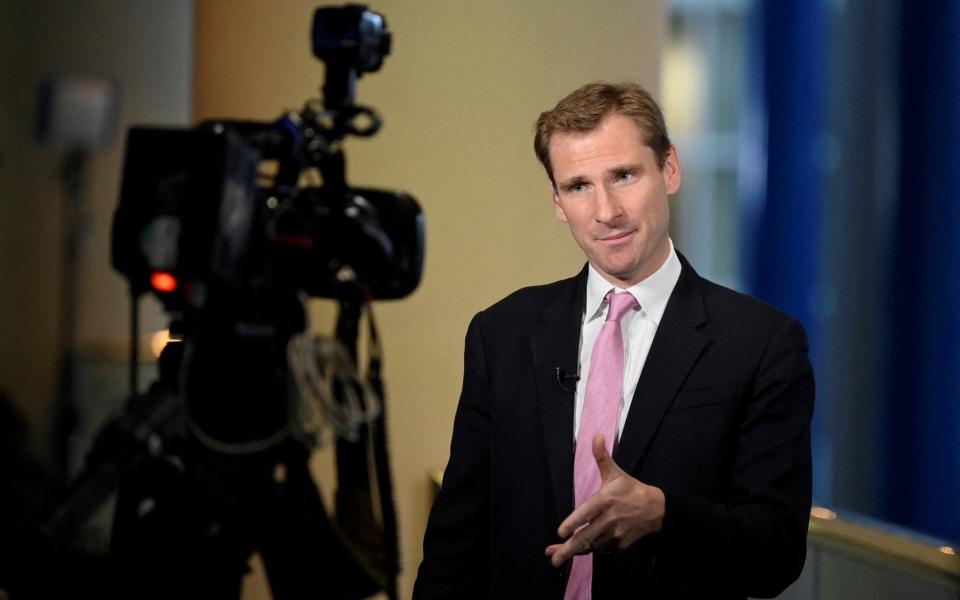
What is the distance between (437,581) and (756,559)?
0.46 meters

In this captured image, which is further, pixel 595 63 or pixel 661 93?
pixel 661 93

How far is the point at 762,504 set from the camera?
1.38 meters

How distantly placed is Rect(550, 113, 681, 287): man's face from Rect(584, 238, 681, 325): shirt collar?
3 centimetres

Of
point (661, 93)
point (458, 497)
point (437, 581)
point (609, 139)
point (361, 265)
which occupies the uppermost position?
point (661, 93)

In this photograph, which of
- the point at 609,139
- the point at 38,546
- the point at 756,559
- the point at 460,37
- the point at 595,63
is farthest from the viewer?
the point at 595,63

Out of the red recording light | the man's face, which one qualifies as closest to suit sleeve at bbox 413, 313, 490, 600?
the man's face

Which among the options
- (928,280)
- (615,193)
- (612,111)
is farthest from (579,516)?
(928,280)

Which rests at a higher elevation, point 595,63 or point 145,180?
point 595,63

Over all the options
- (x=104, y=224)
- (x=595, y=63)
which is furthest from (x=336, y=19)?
(x=595, y=63)

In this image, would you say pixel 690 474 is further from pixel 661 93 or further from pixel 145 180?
pixel 661 93

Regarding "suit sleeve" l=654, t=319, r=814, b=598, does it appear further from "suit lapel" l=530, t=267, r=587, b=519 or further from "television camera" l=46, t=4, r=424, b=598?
"television camera" l=46, t=4, r=424, b=598

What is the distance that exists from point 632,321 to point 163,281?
0.71m

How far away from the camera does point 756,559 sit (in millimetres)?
1370

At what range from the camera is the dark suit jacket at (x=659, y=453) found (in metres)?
1.38
